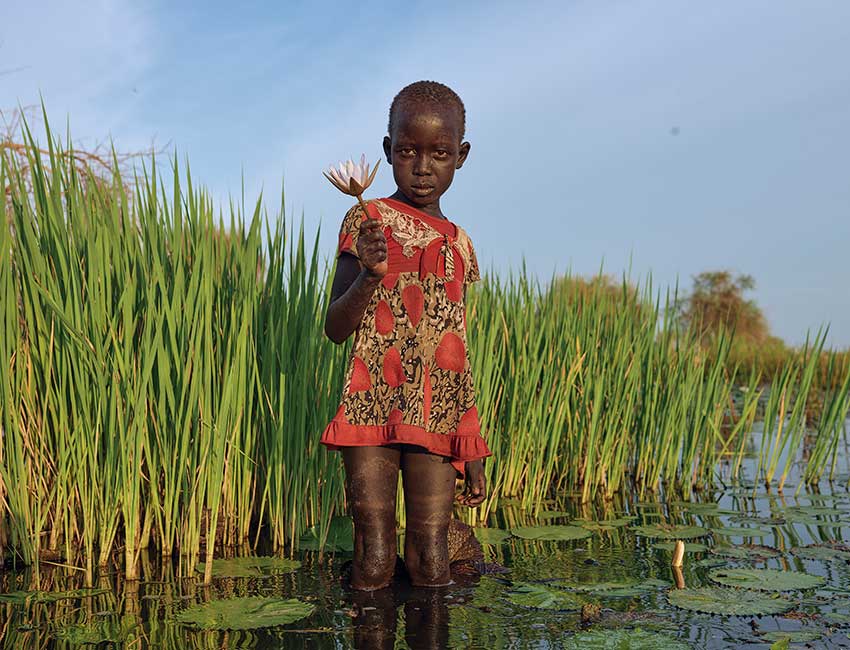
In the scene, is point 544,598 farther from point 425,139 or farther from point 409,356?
point 425,139

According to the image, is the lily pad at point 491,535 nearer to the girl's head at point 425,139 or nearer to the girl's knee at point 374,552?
the girl's knee at point 374,552

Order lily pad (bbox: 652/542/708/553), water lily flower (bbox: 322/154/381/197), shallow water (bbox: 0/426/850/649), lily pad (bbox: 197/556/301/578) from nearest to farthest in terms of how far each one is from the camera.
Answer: water lily flower (bbox: 322/154/381/197) → shallow water (bbox: 0/426/850/649) → lily pad (bbox: 197/556/301/578) → lily pad (bbox: 652/542/708/553)

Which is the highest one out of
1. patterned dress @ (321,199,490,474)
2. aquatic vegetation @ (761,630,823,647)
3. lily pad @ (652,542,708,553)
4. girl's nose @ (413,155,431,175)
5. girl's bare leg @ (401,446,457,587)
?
girl's nose @ (413,155,431,175)

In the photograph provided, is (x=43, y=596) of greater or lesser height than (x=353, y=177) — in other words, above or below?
below

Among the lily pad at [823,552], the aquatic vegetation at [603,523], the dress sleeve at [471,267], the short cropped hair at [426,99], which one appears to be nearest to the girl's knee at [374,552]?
Answer: the dress sleeve at [471,267]

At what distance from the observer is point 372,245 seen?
217 cm

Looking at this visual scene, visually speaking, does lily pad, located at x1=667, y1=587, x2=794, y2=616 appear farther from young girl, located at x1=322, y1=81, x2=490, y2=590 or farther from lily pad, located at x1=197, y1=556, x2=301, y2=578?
lily pad, located at x1=197, y1=556, x2=301, y2=578

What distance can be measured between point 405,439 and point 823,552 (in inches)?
89.4

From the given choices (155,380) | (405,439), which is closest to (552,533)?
(405,439)

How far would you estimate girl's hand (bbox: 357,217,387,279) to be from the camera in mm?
2168

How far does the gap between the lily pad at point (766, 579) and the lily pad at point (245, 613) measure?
1600mm

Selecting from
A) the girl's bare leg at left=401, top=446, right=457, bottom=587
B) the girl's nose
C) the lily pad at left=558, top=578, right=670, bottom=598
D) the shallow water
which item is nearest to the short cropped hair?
the girl's nose

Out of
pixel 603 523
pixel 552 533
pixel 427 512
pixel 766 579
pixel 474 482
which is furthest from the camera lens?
pixel 603 523

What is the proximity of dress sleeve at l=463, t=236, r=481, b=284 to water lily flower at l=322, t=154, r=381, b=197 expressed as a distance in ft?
2.62
